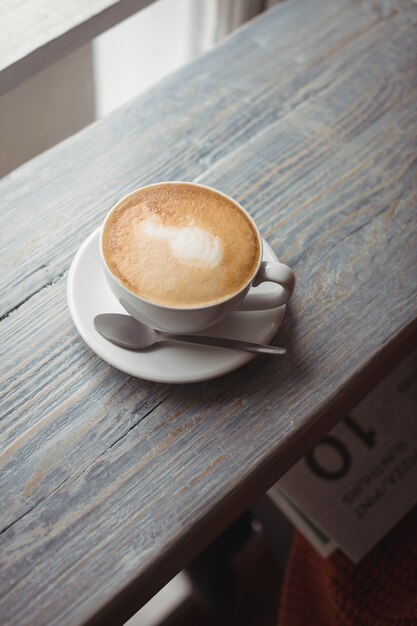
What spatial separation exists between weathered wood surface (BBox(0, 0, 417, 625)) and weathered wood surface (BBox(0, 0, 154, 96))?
12cm

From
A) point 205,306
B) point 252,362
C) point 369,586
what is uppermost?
point 205,306

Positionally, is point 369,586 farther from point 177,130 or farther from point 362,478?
point 177,130

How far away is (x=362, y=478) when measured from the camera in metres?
0.96

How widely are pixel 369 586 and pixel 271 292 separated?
1.68ft

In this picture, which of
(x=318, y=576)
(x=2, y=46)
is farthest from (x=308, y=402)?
(x=2, y=46)

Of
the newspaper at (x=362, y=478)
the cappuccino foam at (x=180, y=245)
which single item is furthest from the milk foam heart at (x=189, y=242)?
the newspaper at (x=362, y=478)

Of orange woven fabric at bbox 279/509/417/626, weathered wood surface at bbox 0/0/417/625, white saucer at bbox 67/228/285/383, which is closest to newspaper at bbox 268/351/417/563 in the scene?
orange woven fabric at bbox 279/509/417/626

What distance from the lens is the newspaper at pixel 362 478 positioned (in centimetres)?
92

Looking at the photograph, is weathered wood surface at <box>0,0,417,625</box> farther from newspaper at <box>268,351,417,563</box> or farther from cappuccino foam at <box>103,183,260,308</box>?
newspaper at <box>268,351,417,563</box>

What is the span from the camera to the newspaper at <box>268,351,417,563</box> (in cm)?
92

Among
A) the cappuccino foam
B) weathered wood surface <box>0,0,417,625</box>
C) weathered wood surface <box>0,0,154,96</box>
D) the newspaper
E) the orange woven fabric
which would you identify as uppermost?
weathered wood surface <box>0,0,154,96</box>

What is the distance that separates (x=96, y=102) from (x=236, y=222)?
33.7 inches

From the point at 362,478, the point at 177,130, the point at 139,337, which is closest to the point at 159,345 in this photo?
the point at 139,337

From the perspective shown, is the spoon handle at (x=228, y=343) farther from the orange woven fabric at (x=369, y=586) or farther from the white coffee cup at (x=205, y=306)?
the orange woven fabric at (x=369, y=586)
